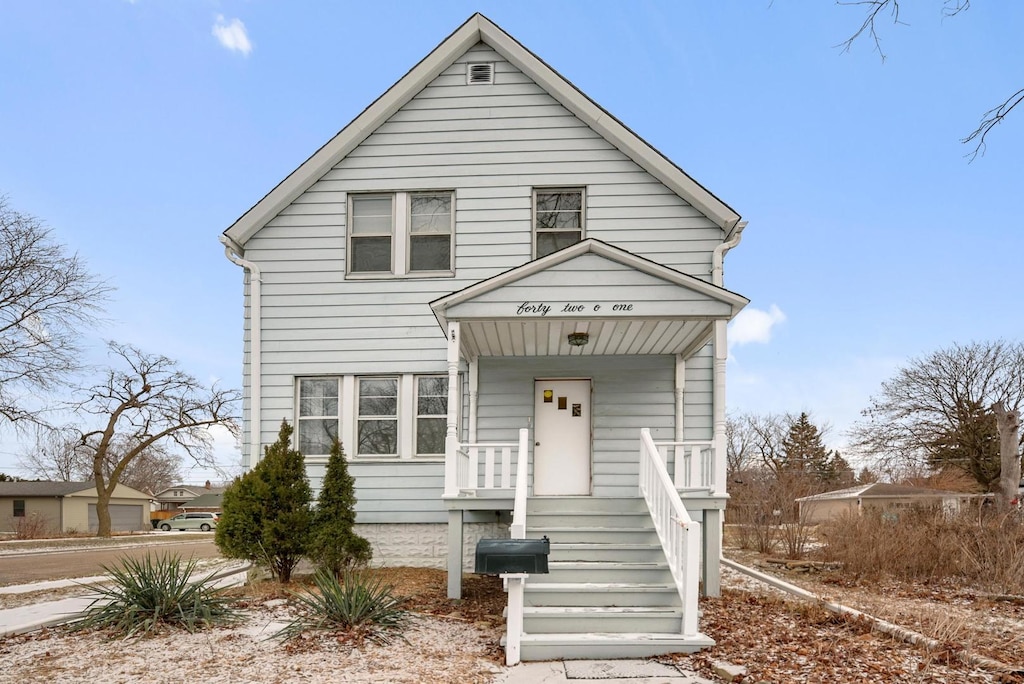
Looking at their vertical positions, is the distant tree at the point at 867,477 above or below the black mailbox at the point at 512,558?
below

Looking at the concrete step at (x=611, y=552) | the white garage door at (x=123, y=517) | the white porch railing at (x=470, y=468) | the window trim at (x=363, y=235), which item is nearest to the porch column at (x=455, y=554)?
the white porch railing at (x=470, y=468)

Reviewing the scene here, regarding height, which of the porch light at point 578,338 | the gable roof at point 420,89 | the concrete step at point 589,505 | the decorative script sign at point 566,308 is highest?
the gable roof at point 420,89

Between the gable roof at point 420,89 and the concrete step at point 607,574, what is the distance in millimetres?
5860

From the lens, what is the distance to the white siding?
11977mm

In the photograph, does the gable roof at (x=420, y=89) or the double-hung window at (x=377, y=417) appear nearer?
the gable roof at (x=420, y=89)

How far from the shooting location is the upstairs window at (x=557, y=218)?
485 inches

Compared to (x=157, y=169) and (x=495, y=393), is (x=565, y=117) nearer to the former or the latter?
(x=495, y=393)

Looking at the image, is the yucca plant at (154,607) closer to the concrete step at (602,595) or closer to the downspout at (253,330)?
the concrete step at (602,595)

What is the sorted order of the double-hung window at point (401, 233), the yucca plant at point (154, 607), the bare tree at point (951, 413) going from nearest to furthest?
the yucca plant at point (154, 607) < the double-hung window at point (401, 233) < the bare tree at point (951, 413)

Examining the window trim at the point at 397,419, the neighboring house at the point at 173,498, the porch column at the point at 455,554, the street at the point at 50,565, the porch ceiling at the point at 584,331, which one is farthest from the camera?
the neighboring house at the point at 173,498

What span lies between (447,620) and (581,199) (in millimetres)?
6851

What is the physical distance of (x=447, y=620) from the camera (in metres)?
8.43

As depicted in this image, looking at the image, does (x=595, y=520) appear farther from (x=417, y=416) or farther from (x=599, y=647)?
(x=417, y=416)

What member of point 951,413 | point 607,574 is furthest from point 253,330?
point 951,413
